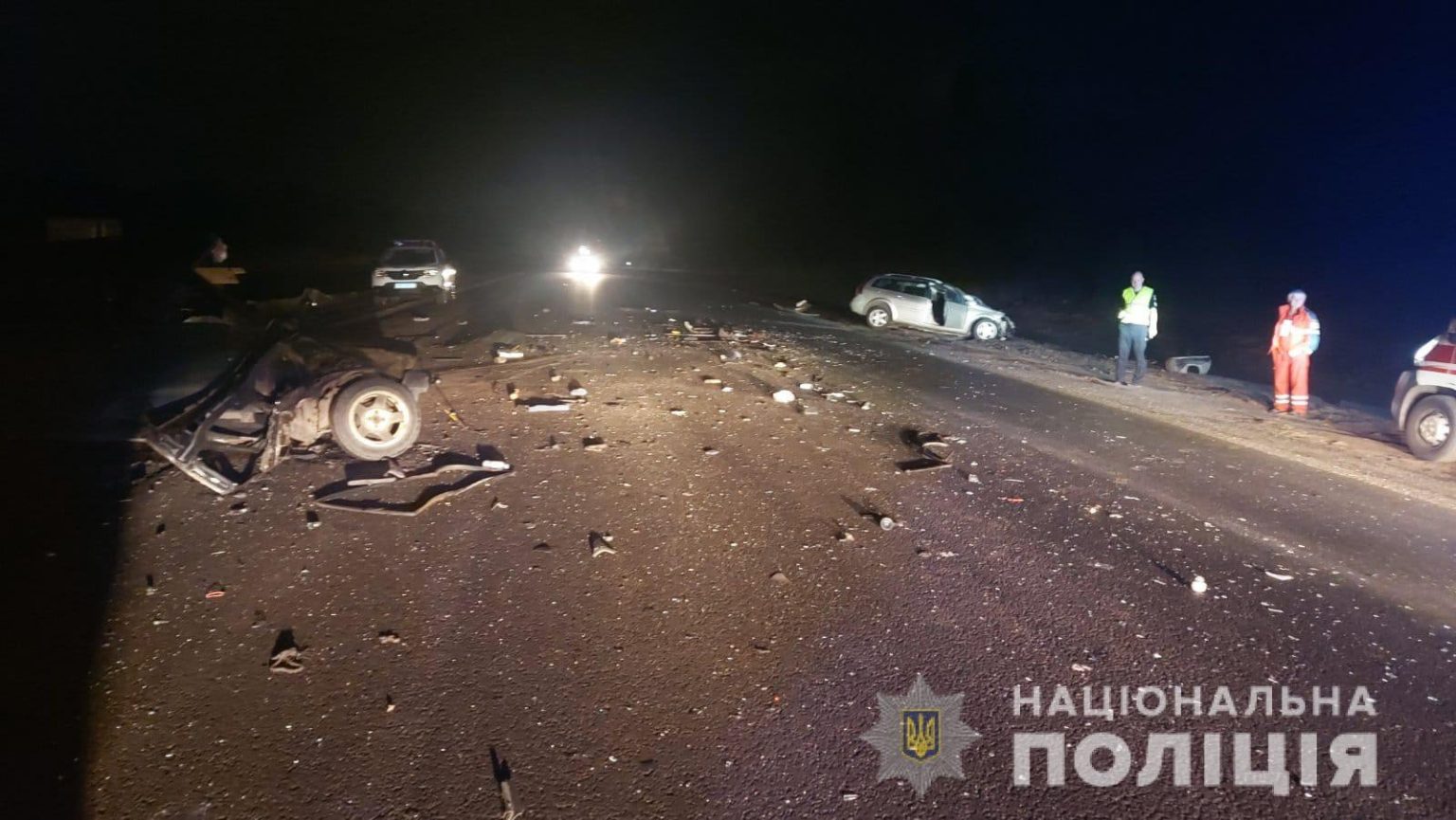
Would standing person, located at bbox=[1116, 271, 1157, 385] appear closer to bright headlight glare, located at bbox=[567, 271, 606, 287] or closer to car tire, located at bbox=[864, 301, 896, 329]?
car tire, located at bbox=[864, 301, 896, 329]

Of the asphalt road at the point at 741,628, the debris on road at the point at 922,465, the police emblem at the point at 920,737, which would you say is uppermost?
the debris on road at the point at 922,465

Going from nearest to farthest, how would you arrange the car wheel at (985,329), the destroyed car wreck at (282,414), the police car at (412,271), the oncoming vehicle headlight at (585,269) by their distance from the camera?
the destroyed car wreck at (282,414)
the police car at (412,271)
the car wheel at (985,329)
the oncoming vehicle headlight at (585,269)

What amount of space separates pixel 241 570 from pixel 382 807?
2677 millimetres

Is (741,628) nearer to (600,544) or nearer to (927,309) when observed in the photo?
(600,544)

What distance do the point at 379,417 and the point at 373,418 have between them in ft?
0.15

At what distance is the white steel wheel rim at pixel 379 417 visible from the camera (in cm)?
738

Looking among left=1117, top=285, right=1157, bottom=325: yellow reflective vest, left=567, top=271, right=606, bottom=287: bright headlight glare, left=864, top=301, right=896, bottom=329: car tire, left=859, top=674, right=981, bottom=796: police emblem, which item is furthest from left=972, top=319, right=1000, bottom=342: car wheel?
left=859, top=674, right=981, bottom=796: police emblem

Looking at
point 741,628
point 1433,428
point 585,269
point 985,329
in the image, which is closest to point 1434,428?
point 1433,428

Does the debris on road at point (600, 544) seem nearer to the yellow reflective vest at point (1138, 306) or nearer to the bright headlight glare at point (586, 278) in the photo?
the yellow reflective vest at point (1138, 306)

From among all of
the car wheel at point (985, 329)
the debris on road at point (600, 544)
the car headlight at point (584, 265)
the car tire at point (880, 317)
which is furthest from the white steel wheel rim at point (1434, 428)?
the car headlight at point (584, 265)

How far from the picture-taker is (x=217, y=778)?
3.64 meters

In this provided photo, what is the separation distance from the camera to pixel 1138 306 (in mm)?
13539

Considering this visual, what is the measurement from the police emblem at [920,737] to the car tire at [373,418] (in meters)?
4.93

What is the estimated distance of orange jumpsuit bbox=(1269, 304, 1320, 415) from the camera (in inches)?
472
